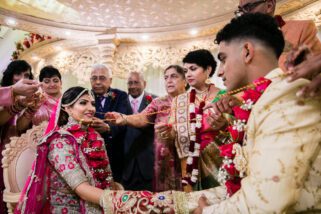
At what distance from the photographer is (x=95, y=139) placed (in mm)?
2154

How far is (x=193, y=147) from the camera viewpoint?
2289 mm

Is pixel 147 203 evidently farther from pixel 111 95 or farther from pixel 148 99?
pixel 148 99

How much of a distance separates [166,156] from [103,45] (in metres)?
4.21

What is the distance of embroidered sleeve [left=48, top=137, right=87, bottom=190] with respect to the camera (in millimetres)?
1765

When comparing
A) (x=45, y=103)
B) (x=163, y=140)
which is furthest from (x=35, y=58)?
(x=163, y=140)

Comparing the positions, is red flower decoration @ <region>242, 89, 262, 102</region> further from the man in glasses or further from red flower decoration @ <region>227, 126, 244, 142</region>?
the man in glasses

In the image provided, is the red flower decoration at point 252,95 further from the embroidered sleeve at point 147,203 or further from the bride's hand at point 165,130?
the bride's hand at point 165,130

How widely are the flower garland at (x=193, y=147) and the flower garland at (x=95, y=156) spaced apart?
53 cm

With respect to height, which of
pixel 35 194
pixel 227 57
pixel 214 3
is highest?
pixel 214 3

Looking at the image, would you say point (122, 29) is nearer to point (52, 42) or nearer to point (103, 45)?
point (103, 45)

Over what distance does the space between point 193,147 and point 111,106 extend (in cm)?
126

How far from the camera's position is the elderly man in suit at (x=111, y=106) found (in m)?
3.07

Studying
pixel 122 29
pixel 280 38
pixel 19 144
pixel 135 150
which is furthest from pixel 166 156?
pixel 122 29

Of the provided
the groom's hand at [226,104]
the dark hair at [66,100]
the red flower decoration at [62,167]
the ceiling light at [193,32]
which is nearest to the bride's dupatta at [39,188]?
the red flower decoration at [62,167]
